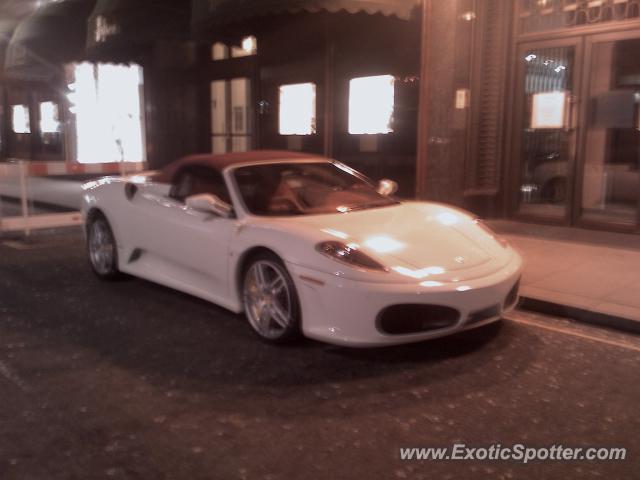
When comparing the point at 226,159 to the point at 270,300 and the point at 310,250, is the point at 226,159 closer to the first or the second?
the point at 270,300

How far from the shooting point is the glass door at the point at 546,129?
9.35m

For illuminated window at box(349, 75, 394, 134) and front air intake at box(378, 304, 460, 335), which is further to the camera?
illuminated window at box(349, 75, 394, 134)

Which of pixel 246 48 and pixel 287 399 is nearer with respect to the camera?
pixel 287 399

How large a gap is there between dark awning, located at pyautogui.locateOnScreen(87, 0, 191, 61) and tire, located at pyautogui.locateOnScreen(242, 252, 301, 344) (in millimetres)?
8972

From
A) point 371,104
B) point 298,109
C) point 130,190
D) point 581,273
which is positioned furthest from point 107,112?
Result: point 581,273

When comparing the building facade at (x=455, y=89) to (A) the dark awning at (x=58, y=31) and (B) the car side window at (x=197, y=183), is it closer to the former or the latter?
(A) the dark awning at (x=58, y=31)

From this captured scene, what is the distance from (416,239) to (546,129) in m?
5.72

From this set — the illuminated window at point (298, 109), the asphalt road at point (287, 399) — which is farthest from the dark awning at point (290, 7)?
the asphalt road at point (287, 399)

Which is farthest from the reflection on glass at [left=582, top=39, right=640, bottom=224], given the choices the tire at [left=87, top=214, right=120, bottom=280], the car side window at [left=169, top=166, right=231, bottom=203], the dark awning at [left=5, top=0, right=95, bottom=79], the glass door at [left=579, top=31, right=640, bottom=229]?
the dark awning at [left=5, top=0, right=95, bottom=79]

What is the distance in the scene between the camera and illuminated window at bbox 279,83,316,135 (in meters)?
12.3

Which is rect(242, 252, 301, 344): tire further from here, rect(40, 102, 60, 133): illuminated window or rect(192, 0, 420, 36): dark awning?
rect(40, 102, 60, 133): illuminated window

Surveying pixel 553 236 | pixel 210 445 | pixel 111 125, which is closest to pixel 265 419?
pixel 210 445

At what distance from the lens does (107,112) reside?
2045 cm

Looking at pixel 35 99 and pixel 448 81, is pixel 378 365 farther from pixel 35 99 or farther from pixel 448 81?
pixel 35 99
